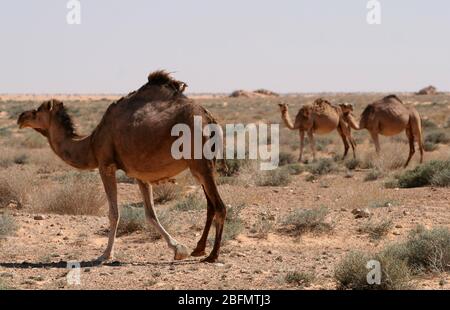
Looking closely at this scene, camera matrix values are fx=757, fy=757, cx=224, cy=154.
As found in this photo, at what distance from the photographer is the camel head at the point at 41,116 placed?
1042cm

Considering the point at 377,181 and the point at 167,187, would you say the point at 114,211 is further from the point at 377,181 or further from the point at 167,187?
the point at 377,181

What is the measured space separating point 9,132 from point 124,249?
2859 cm

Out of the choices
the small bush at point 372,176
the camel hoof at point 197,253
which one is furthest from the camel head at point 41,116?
the small bush at point 372,176

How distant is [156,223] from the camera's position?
32.8 feet

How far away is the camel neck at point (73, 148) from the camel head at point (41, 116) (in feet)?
0.57

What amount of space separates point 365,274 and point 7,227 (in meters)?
5.77

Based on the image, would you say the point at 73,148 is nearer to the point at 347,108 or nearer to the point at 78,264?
the point at 78,264

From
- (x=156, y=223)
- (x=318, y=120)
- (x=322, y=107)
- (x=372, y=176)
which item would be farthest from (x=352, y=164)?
(x=156, y=223)

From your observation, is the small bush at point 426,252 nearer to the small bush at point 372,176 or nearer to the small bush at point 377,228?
the small bush at point 377,228

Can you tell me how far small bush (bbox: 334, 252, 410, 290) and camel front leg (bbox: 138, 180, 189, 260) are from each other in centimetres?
226

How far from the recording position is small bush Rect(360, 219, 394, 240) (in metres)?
11.2

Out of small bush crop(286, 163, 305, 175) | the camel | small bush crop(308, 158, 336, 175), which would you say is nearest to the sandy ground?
small bush crop(308, 158, 336, 175)
